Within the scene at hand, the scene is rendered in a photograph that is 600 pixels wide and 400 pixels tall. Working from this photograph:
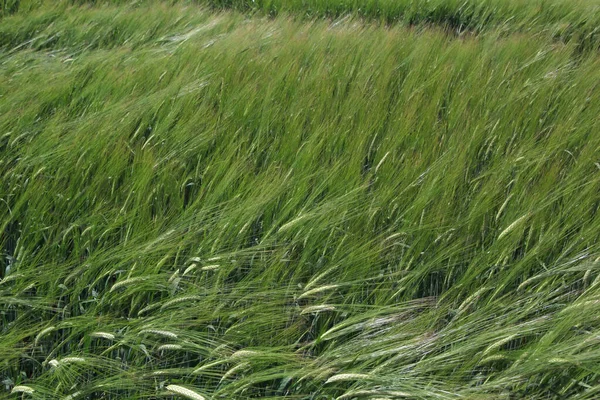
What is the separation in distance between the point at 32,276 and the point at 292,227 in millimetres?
586

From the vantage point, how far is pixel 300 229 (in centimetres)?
179

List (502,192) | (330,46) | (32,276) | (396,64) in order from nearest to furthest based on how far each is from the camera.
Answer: (32,276)
(502,192)
(396,64)
(330,46)

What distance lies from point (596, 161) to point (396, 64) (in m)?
1.10

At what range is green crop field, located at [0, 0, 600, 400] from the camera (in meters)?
1.45

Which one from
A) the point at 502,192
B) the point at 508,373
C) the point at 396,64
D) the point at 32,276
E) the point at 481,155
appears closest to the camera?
the point at 508,373

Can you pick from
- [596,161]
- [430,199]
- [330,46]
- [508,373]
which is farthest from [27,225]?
[330,46]

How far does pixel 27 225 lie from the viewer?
1866 millimetres

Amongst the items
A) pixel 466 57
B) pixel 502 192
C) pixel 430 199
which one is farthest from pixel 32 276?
pixel 466 57

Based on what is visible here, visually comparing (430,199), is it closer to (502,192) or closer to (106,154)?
(502,192)

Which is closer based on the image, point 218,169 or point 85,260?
point 85,260

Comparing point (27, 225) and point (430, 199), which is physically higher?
point (430, 199)

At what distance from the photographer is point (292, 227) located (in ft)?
5.88

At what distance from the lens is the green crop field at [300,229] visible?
1.45 metres

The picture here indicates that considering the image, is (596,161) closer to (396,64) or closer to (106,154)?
(396,64)
